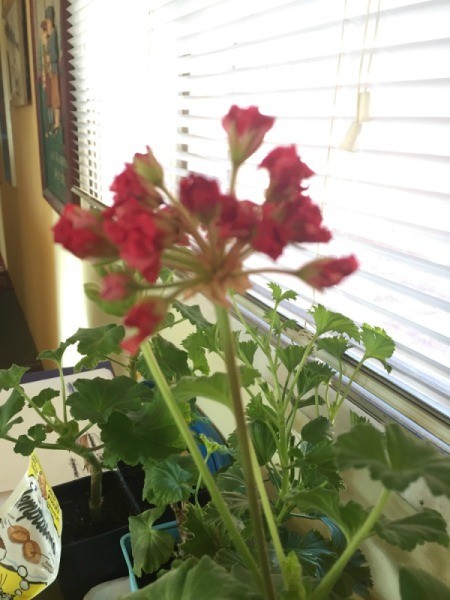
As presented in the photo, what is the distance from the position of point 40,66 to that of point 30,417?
185 cm

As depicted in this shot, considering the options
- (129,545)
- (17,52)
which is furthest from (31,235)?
(129,545)

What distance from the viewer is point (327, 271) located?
0.28 metres

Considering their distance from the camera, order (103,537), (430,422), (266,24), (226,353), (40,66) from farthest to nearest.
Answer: (40,66), (266,24), (103,537), (430,422), (226,353)

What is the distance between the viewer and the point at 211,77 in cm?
107

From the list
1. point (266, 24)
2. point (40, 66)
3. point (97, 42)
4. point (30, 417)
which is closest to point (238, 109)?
point (266, 24)

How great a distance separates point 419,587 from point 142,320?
0.25 meters

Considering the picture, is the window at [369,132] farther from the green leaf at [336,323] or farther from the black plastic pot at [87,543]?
the black plastic pot at [87,543]

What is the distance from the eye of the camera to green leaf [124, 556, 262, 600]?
1.14 feet

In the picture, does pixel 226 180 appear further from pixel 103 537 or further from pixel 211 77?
pixel 103 537

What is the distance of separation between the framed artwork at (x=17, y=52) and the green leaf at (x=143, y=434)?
2.67m

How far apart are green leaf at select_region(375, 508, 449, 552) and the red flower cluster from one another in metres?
0.19

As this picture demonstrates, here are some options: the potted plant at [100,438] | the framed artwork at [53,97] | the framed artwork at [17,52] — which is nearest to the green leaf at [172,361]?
the potted plant at [100,438]

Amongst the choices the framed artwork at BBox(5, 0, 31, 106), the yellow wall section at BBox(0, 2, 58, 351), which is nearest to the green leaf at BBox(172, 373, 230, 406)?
the yellow wall section at BBox(0, 2, 58, 351)

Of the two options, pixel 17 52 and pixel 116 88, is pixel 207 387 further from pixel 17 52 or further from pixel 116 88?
pixel 17 52
